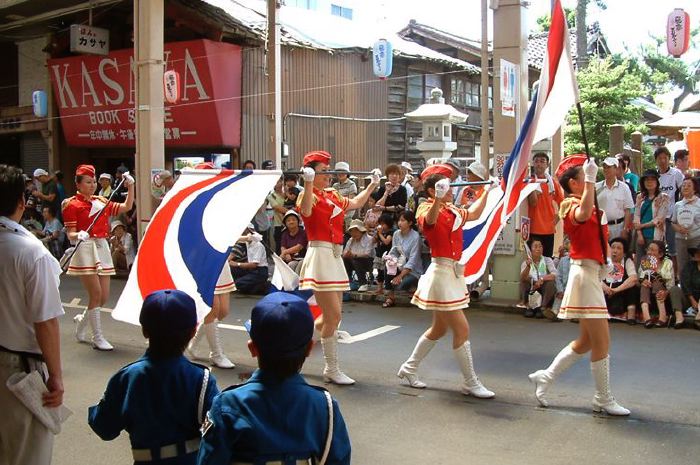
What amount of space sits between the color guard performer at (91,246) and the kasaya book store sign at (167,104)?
29.0ft

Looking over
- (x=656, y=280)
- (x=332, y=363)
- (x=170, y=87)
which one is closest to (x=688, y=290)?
(x=656, y=280)

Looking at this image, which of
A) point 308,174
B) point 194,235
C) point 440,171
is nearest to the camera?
point 194,235

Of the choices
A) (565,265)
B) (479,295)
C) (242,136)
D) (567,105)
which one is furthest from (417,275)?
(242,136)

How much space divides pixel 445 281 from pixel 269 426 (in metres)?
4.19

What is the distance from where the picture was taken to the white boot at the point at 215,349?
7590mm

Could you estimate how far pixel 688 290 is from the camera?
9461mm

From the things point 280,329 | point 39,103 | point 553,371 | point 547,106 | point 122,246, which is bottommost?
point 553,371

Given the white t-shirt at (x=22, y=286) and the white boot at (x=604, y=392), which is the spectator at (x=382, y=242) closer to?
the white boot at (x=604, y=392)

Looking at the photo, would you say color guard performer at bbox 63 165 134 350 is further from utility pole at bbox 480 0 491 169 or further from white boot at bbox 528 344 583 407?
utility pole at bbox 480 0 491 169

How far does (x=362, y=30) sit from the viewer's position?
2308 cm

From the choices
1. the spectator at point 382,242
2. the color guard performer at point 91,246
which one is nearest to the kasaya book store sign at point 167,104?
the spectator at point 382,242

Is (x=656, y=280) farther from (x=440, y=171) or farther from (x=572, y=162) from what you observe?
(x=440, y=171)

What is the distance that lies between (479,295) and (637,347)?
3.15 metres

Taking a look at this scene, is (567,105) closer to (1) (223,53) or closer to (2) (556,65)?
(2) (556,65)
